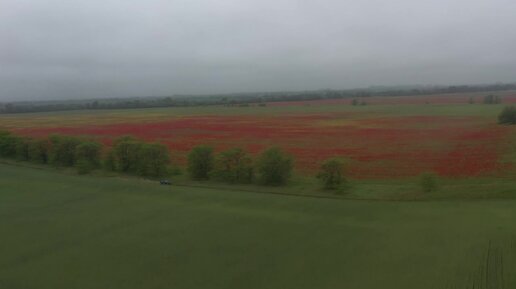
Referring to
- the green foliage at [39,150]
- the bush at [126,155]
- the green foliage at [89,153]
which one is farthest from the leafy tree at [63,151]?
the bush at [126,155]

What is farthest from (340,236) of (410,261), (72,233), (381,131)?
(381,131)

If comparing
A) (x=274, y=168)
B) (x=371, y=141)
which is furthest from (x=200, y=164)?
(x=371, y=141)

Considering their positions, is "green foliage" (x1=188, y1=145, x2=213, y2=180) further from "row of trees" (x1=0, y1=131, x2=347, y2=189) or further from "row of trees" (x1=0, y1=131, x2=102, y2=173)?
"row of trees" (x1=0, y1=131, x2=102, y2=173)

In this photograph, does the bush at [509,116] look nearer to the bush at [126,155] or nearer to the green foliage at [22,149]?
the bush at [126,155]

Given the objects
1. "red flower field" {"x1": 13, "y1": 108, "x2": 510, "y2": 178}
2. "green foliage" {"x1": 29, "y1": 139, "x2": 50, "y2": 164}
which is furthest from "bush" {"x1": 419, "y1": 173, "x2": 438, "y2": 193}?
"green foliage" {"x1": 29, "y1": 139, "x2": 50, "y2": 164}

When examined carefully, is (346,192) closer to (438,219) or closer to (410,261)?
(438,219)
